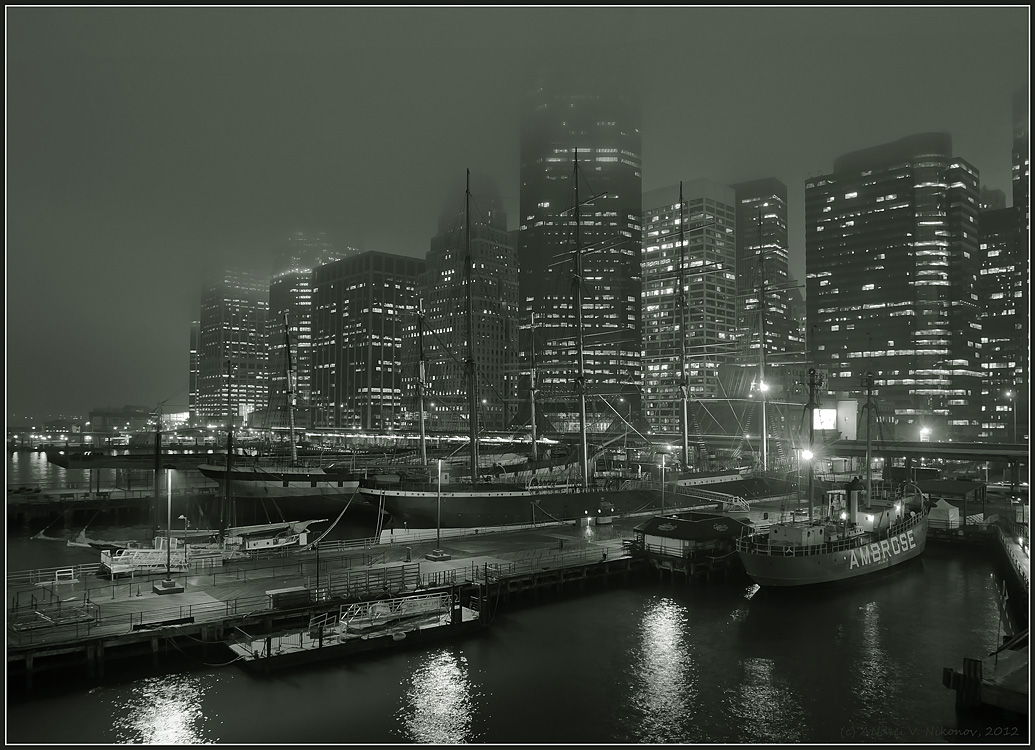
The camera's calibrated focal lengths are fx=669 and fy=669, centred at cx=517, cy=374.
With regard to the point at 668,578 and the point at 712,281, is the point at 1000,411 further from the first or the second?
the point at 668,578

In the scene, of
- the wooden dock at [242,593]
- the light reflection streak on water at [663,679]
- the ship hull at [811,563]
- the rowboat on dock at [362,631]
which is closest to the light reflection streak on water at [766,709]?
the light reflection streak on water at [663,679]

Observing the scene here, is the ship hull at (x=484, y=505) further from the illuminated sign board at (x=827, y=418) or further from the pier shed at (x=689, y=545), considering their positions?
the illuminated sign board at (x=827, y=418)

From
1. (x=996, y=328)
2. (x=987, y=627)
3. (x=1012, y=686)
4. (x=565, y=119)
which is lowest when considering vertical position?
(x=987, y=627)

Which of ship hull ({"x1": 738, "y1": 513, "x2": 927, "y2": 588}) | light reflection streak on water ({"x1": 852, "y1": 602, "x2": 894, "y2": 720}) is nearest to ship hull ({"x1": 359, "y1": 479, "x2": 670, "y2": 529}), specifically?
ship hull ({"x1": 738, "y1": 513, "x2": 927, "y2": 588})

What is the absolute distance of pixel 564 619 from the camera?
28.3 metres

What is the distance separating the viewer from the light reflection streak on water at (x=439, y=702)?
18.0 m

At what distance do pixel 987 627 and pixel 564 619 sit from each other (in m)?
17.9

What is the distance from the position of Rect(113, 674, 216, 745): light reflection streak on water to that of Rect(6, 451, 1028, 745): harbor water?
0.19ft

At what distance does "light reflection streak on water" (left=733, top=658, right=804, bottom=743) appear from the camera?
60.1 ft

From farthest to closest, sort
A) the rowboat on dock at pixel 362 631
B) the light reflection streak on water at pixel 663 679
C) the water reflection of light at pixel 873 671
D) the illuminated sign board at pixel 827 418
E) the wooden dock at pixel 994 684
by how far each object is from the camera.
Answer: the illuminated sign board at pixel 827 418, the rowboat on dock at pixel 362 631, the water reflection of light at pixel 873 671, the light reflection streak on water at pixel 663 679, the wooden dock at pixel 994 684

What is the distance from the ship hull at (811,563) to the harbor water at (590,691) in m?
3.54

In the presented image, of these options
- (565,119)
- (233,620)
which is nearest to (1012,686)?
(233,620)

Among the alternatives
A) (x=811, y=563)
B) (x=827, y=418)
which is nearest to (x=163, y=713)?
(x=811, y=563)

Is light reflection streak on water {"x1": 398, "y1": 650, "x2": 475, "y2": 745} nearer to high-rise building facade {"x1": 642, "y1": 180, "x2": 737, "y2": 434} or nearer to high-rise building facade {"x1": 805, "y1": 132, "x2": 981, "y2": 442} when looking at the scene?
high-rise building facade {"x1": 805, "y1": 132, "x2": 981, "y2": 442}
